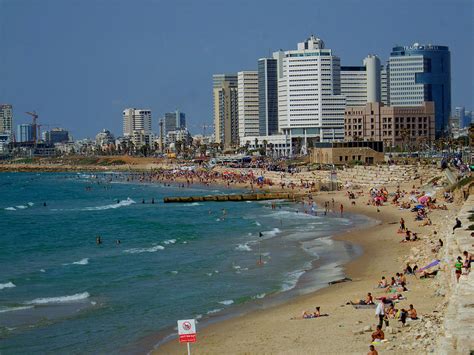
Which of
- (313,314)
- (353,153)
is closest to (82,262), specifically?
(313,314)

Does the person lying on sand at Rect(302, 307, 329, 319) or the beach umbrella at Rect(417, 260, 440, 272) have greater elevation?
the beach umbrella at Rect(417, 260, 440, 272)

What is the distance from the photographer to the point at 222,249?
4869 centimetres

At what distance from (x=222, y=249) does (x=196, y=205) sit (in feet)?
116

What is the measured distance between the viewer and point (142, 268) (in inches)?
1651

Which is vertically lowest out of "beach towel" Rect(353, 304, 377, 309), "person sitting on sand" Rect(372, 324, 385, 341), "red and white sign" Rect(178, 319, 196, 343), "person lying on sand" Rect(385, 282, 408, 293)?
"beach towel" Rect(353, 304, 377, 309)

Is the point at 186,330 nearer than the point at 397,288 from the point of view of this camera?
Yes

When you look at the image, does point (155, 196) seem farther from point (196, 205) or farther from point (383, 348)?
point (383, 348)

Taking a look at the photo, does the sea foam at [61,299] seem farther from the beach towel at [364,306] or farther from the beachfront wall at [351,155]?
the beachfront wall at [351,155]

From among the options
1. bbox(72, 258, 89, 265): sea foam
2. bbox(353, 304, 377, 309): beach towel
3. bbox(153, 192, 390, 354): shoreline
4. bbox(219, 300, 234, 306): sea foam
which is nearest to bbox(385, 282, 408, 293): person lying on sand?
bbox(353, 304, 377, 309): beach towel

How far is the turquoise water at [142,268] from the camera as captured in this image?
2945 cm

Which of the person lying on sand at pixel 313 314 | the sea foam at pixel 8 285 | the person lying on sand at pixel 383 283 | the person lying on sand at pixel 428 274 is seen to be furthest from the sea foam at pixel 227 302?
the sea foam at pixel 8 285

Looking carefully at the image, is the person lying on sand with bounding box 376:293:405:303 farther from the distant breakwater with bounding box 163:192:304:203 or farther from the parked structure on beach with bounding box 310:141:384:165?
the parked structure on beach with bounding box 310:141:384:165

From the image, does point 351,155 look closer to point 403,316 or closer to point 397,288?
point 397,288

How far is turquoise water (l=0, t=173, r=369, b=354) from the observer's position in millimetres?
29453
